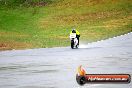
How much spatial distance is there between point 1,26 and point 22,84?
2319 inches

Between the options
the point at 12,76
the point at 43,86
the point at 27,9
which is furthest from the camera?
the point at 27,9

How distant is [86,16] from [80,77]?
74950mm

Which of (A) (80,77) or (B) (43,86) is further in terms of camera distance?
(B) (43,86)

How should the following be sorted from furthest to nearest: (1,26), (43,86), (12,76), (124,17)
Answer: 1. (124,17)
2. (1,26)
3. (12,76)
4. (43,86)

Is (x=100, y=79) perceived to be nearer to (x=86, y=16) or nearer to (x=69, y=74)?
(x=69, y=74)

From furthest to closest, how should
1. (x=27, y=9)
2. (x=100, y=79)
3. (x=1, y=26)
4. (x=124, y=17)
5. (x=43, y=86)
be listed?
(x=27, y=9) < (x=124, y=17) < (x=1, y=26) < (x=43, y=86) < (x=100, y=79)

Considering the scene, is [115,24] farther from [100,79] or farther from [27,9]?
[100,79]

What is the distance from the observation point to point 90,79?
344 inches

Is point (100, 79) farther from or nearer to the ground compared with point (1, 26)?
farther from the ground

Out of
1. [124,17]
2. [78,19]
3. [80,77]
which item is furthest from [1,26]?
[80,77]

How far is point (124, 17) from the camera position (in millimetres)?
81688

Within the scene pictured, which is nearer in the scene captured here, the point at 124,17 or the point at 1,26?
the point at 1,26

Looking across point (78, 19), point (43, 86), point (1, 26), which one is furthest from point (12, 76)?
point (78, 19)

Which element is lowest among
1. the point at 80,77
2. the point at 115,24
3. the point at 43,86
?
the point at 115,24
